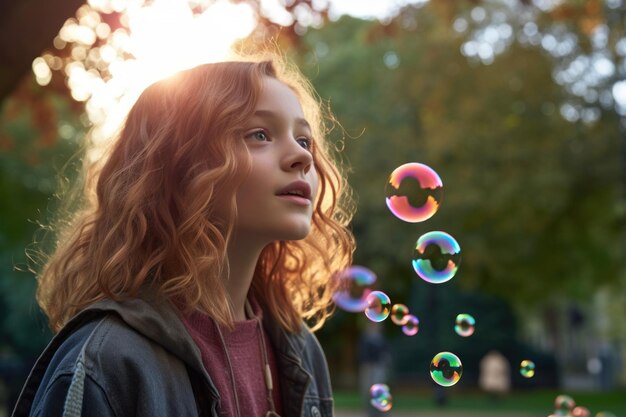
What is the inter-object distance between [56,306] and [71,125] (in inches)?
1031

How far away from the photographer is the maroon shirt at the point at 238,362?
249 centimetres

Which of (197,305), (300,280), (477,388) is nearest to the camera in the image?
(197,305)

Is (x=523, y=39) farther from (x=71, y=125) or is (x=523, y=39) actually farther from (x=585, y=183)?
(x=71, y=125)

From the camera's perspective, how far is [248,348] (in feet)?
8.93

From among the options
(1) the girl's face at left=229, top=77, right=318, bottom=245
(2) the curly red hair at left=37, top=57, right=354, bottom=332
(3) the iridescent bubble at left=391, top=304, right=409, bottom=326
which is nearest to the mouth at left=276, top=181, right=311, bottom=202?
(1) the girl's face at left=229, top=77, right=318, bottom=245

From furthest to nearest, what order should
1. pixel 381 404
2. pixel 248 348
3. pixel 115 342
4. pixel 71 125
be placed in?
pixel 71 125
pixel 381 404
pixel 248 348
pixel 115 342

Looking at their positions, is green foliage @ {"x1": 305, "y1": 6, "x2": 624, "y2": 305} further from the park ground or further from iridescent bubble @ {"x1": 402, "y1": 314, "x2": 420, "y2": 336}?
iridescent bubble @ {"x1": 402, "y1": 314, "x2": 420, "y2": 336}

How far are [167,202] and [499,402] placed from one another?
2052 centimetres

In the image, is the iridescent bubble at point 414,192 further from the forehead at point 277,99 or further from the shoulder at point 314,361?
the forehead at point 277,99

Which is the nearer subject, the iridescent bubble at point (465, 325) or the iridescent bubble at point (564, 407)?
the iridescent bubble at point (465, 325)

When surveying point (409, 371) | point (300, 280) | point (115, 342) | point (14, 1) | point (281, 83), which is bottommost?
point (115, 342)

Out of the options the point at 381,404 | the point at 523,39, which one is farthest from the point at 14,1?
the point at 523,39

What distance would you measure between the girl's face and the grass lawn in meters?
16.8

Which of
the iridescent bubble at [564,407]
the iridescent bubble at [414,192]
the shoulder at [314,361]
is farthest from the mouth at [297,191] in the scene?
the iridescent bubble at [564,407]
